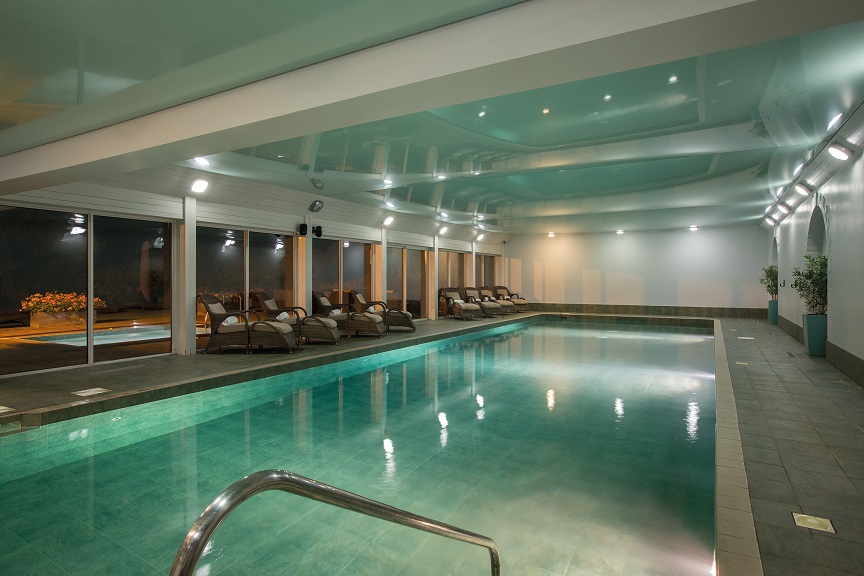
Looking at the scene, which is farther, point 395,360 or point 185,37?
point 395,360

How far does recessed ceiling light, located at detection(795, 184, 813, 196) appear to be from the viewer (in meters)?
8.33

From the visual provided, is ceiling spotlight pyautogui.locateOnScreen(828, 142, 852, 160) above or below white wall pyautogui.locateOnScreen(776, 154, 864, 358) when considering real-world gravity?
above

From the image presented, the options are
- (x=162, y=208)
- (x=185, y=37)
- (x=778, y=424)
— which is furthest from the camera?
(x=162, y=208)

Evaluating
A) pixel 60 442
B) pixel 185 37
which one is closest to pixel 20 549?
pixel 60 442

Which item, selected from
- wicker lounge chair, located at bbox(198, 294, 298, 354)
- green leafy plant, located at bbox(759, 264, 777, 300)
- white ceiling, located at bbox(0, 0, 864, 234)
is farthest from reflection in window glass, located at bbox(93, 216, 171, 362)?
green leafy plant, located at bbox(759, 264, 777, 300)

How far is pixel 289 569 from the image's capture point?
8.25 ft

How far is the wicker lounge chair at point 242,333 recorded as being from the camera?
25.5 feet

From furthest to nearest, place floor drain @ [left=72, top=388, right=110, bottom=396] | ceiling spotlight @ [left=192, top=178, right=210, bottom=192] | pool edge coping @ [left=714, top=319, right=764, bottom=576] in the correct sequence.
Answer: ceiling spotlight @ [left=192, top=178, right=210, bottom=192]
floor drain @ [left=72, top=388, right=110, bottom=396]
pool edge coping @ [left=714, top=319, right=764, bottom=576]

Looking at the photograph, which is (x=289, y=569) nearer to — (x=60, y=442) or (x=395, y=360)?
(x=60, y=442)

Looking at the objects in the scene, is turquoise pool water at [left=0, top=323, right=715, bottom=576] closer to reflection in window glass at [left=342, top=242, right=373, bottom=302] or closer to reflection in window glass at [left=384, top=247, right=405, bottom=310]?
reflection in window glass at [left=342, top=242, right=373, bottom=302]

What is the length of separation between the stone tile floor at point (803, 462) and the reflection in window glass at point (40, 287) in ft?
25.9

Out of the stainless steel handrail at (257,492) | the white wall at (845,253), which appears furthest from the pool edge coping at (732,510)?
the white wall at (845,253)

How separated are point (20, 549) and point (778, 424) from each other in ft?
18.3

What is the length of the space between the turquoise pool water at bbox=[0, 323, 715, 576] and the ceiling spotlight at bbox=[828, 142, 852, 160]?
10.7 feet
